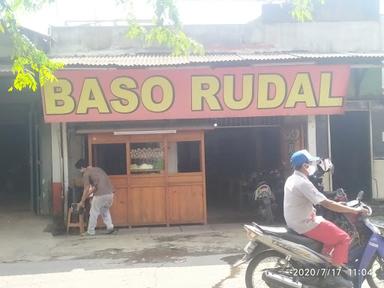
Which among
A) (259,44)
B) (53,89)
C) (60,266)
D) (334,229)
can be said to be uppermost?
(259,44)

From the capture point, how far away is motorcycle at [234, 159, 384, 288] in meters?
5.43

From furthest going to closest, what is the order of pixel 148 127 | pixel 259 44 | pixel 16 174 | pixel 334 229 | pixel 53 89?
pixel 16 174
pixel 259 44
pixel 148 127
pixel 53 89
pixel 334 229

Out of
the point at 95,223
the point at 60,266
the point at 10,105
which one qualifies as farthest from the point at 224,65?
the point at 10,105

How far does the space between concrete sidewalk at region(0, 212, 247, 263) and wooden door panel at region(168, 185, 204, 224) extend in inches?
7.4

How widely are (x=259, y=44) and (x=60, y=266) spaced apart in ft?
24.8

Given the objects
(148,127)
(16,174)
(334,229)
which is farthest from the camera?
(16,174)

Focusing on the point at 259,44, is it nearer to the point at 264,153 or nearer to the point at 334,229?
the point at 264,153

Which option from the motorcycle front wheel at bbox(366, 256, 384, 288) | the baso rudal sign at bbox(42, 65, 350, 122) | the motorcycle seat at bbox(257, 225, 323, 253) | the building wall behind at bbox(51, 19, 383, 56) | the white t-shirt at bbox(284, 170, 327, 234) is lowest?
the motorcycle front wheel at bbox(366, 256, 384, 288)

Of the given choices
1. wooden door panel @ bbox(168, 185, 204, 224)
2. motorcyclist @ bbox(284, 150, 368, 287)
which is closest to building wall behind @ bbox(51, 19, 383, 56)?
wooden door panel @ bbox(168, 185, 204, 224)

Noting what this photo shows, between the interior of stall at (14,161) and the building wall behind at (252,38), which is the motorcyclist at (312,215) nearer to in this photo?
the building wall behind at (252,38)

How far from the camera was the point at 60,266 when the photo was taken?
7754mm

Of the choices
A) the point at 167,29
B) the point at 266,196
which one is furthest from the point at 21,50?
the point at 266,196

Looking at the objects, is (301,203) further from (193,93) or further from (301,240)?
(193,93)

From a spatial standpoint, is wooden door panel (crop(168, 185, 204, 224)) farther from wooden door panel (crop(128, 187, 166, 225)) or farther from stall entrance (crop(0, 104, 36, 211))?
stall entrance (crop(0, 104, 36, 211))
